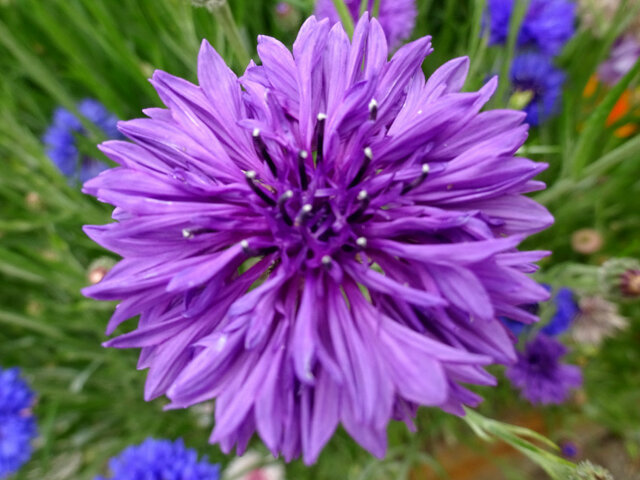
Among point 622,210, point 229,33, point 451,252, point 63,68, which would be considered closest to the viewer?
point 451,252

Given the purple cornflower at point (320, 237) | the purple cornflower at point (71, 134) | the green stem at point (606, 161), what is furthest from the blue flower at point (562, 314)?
the purple cornflower at point (71, 134)

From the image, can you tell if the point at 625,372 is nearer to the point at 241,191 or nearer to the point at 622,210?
the point at 622,210

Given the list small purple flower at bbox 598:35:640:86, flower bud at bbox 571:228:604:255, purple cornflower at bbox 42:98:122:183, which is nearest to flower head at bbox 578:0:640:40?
small purple flower at bbox 598:35:640:86

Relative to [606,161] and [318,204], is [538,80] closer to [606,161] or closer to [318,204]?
[606,161]

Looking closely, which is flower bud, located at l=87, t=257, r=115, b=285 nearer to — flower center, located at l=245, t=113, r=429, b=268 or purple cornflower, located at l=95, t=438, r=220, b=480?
purple cornflower, located at l=95, t=438, r=220, b=480

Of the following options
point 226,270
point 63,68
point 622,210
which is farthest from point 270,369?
point 63,68

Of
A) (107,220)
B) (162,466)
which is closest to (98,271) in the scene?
(107,220)
